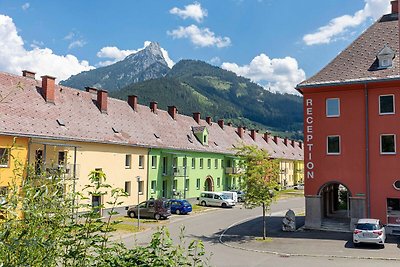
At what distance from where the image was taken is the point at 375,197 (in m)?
26.5

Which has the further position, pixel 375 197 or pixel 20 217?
pixel 375 197

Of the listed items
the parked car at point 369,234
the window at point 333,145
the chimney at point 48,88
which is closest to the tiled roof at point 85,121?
the chimney at point 48,88

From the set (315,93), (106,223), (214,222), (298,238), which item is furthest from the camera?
(214,222)

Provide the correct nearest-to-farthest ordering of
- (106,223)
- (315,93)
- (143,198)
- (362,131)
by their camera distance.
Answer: (106,223)
(362,131)
(315,93)
(143,198)

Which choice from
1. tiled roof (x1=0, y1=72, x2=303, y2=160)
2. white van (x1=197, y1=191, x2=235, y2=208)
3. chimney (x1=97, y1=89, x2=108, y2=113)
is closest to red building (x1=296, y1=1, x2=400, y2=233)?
white van (x1=197, y1=191, x2=235, y2=208)

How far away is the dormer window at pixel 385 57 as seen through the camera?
1083 inches

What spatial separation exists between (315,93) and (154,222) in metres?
18.0

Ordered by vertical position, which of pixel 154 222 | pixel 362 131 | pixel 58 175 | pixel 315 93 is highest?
pixel 315 93

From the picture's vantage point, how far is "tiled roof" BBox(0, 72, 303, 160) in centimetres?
3061

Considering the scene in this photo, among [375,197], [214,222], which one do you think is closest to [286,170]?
[214,222]

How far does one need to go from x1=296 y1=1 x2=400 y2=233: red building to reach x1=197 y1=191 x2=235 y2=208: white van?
58.3ft

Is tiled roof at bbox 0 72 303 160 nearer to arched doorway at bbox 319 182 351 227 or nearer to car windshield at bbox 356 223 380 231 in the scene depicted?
arched doorway at bbox 319 182 351 227

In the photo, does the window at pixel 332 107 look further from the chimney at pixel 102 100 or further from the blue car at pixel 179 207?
the chimney at pixel 102 100

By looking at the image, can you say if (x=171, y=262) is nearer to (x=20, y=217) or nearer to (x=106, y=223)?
(x=106, y=223)
